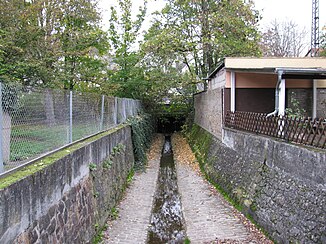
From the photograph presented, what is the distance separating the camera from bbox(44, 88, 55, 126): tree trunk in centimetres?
514

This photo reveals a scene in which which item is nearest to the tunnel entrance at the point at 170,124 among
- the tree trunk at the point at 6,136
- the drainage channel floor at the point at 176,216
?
the drainage channel floor at the point at 176,216

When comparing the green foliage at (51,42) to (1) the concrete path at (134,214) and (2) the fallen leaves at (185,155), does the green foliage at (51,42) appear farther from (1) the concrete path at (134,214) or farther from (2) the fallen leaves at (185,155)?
(2) the fallen leaves at (185,155)

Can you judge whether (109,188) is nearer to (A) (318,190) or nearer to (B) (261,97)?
(A) (318,190)

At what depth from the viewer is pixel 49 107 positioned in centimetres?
530

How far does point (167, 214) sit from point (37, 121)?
5.27 metres

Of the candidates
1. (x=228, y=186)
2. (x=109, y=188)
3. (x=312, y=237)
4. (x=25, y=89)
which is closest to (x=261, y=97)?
(x=228, y=186)

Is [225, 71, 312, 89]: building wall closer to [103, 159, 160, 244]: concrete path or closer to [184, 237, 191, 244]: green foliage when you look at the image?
[103, 159, 160, 244]: concrete path

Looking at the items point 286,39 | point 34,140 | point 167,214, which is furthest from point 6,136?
A: point 286,39

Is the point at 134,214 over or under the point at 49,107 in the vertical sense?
under

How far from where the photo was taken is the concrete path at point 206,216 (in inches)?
273

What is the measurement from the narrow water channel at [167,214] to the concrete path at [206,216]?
216 mm

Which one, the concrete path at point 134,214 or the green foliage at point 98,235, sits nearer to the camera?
the green foliage at point 98,235

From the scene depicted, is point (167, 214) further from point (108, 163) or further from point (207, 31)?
point (207, 31)

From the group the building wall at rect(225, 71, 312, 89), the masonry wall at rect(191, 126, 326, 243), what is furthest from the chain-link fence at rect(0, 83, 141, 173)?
the building wall at rect(225, 71, 312, 89)
